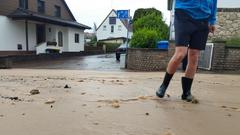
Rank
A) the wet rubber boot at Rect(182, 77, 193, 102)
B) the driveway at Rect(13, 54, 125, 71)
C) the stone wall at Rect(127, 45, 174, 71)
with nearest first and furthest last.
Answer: the wet rubber boot at Rect(182, 77, 193, 102) < the stone wall at Rect(127, 45, 174, 71) < the driveway at Rect(13, 54, 125, 71)

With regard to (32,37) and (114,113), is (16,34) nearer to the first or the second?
(32,37)

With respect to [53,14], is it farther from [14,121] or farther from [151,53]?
[14,121]

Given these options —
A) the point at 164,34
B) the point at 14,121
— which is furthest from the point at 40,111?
the point at 164,34

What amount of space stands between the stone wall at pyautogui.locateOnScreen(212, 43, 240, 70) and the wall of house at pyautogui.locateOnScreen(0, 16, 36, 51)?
17.2 meters

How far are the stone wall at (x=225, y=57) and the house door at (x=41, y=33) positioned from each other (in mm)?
20372

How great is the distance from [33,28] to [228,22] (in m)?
17.8

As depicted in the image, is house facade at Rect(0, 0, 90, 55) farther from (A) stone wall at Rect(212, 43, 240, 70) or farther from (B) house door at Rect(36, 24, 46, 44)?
(A) stone wall at Rect(212, 43, 240, 70)

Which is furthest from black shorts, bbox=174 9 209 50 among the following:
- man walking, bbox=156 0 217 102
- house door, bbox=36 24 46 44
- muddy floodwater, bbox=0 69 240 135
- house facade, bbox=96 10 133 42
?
house facade, bbox=96 10 133 42

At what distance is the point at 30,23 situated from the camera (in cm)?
2950

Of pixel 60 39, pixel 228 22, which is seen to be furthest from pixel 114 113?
pixel 60 39

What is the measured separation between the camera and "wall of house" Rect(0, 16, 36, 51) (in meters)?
26.2

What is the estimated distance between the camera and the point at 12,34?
27.2m

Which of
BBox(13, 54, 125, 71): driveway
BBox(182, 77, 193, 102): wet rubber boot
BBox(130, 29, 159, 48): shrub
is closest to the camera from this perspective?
BBox(182, 77, 193, 102): wet rubber boot

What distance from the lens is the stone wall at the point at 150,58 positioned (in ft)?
48.3
